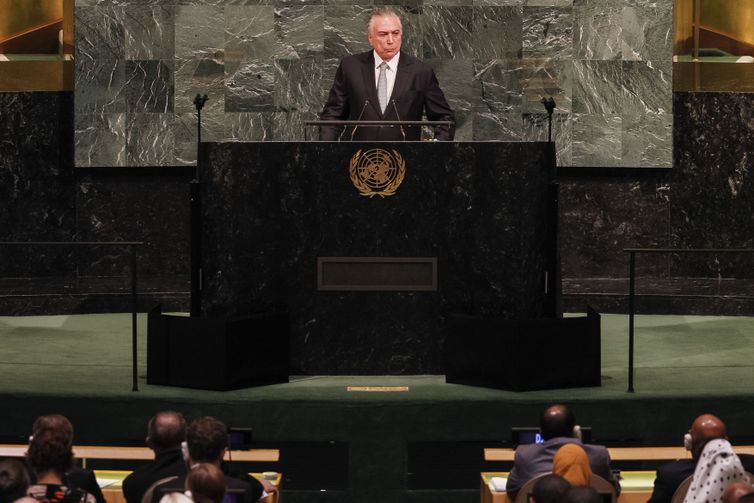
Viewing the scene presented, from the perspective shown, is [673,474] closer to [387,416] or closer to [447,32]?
[387,416]

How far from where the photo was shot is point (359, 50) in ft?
45.1

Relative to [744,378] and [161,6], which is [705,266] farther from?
[161,6]

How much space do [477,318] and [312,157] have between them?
4.92ft

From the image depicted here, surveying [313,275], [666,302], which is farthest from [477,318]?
[666,302]

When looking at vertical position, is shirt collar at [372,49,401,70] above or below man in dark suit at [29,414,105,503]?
above

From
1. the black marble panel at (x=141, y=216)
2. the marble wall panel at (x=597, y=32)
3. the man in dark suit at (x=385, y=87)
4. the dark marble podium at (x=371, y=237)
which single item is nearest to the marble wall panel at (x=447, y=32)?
the marble wall panel at (x=597, y=32)

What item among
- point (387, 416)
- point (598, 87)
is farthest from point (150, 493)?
point (598, 87)

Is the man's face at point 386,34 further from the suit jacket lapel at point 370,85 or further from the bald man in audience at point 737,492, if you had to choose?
the bald man in audience at point 737,492

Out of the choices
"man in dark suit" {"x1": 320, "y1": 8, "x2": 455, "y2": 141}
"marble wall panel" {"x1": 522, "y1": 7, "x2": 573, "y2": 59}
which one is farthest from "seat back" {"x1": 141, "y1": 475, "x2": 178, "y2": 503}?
"marble wall panel" {"x1": 522, "y1": 7, "x2": 573, "y2": 59}

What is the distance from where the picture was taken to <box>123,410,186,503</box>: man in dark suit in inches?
253

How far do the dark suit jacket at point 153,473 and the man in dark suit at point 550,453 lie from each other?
156 cm

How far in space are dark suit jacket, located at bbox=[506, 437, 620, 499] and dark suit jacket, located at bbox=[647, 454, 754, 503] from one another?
213 millimetres

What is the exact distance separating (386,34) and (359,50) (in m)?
3.83

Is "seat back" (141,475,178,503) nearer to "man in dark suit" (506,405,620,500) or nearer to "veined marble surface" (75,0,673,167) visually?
"man in dark suit" (506,405,620,500)
